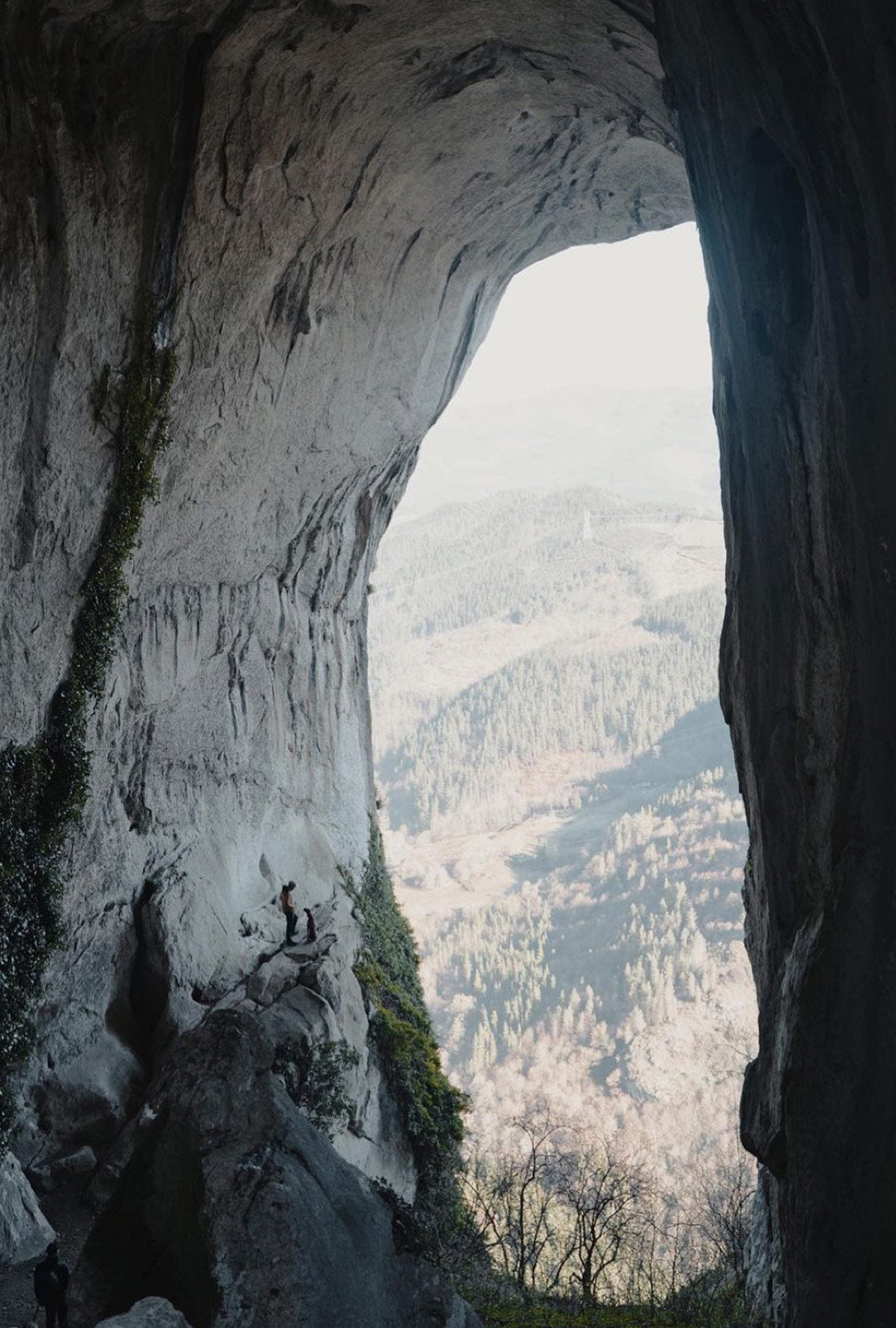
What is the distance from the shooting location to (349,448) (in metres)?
18.9

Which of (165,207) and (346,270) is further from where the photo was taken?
(346,270)

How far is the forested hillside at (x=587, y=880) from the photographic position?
114 metres

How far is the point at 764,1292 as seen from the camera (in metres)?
7.97

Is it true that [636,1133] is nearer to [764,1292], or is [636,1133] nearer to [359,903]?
[359,903]

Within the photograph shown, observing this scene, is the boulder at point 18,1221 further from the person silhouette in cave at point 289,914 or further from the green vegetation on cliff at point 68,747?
the person silhouette in cave at point 289,914

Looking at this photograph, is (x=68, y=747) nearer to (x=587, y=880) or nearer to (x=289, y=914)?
(x=289, y=914)

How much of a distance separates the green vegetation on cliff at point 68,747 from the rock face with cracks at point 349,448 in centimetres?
30

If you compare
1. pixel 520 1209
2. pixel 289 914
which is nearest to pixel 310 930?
pixel 289 914

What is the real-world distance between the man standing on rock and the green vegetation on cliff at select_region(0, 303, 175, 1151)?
3617 mm

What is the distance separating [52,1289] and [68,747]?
6.82 meters

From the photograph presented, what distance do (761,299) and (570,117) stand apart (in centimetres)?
972

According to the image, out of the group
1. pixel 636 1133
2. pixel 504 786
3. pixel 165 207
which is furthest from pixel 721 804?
pixel 165 207

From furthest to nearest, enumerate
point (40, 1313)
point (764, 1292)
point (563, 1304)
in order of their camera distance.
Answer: point (563, 1304), point (40, 1313), point (764, 1292)

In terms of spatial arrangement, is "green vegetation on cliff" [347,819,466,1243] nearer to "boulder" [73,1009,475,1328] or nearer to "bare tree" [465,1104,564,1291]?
"bare tree" [465,1104,564,1291]
